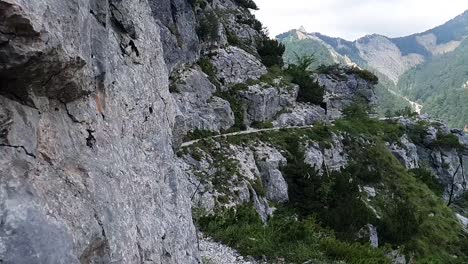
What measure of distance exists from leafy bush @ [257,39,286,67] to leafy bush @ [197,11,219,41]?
9.63m

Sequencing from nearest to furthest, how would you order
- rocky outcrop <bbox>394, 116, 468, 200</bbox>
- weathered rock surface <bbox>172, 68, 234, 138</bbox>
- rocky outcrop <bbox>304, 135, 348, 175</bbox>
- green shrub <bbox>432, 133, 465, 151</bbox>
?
weathered rock surface <bbox>172, 68, 234, 138</bbox> → rocky outcrop <bbox>304, 135, 348, 175</bbox> → rocky outcrop <bbox>394, 116, 468, 200</bbox> → green shrub <bbox>432, 133, 465, 151</bbox>

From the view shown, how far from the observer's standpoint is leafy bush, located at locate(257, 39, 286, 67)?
5806cm

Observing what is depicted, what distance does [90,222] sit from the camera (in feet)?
17.0

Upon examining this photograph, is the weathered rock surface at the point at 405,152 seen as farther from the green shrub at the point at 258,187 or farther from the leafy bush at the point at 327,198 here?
the green shrub at the point at 258,187

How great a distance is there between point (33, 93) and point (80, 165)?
104 centimetres

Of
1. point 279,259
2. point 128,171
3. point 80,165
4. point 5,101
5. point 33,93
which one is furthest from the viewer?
point 279,259

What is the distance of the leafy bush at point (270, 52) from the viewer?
5806 cm

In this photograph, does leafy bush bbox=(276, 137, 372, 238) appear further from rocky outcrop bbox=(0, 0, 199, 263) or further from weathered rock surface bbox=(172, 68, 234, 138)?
rocky outcrop bbox=(0, 0, 199, 263)

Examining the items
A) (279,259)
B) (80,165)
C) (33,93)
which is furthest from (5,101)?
(279,259)

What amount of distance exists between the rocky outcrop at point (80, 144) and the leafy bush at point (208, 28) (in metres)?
40.4

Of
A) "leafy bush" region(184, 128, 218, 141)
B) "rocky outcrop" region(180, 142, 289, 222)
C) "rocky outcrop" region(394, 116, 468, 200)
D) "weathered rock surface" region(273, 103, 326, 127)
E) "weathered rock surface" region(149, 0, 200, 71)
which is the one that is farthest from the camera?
"rocky outcrop" region(394, 116, 468, 200)

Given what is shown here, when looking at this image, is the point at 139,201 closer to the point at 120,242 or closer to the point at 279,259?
the point at 120,242

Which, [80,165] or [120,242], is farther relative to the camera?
[120,242]

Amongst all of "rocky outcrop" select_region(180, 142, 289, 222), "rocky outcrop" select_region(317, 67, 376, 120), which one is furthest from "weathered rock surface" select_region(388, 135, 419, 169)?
"rocky outcrop" select_region(180, 142, 289, 222)
